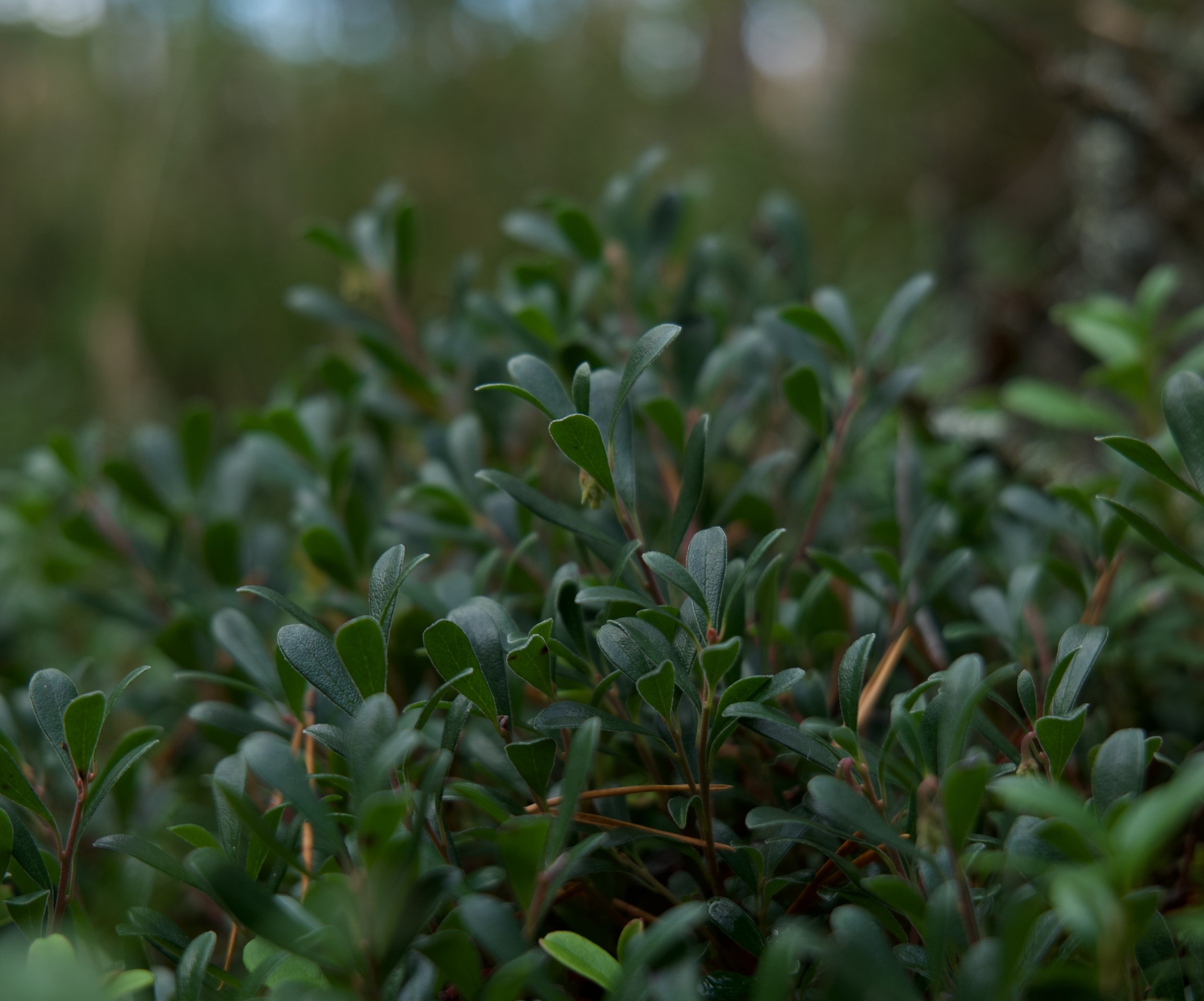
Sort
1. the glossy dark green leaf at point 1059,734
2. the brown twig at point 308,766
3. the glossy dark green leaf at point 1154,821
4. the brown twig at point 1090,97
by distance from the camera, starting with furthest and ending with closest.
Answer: the brown twig at point 1090,97
the brown twig at point 308,766
the glossy dark green leaf at point 1059,734
the glossy dark green leaf at point 1154,821

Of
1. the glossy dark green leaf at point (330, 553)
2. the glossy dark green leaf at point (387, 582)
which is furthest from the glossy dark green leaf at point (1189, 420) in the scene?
the glossy dark green leaf at point (330, 553)

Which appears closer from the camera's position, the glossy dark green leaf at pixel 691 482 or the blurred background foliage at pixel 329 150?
the glossy dark green leaf at pixel 691 482

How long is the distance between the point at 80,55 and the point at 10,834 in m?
3.14

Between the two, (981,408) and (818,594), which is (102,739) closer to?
(818,594)

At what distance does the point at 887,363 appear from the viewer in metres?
0.81

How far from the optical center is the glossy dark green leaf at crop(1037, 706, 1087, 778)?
312 millimetres

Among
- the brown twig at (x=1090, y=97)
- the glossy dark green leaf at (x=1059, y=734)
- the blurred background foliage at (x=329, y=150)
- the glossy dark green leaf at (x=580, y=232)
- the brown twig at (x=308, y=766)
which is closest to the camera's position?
the glossy dark green leaf at (x=1059, y=734)

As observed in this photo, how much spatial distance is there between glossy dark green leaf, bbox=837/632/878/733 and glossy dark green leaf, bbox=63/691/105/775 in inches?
11.5

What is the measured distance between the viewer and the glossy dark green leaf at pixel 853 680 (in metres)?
0.35

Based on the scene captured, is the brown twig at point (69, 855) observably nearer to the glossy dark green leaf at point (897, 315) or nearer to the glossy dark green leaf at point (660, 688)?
the glossy dark green leaf at point (660, 688)

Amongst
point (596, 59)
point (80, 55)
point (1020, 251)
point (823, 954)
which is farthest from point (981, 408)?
point (80, 55)

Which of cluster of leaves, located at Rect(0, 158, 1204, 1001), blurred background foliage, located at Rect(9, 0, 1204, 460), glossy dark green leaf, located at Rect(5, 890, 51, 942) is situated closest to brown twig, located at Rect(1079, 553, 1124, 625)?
cluster of leaves, located at Rect(0, 158, 1204, 1001)

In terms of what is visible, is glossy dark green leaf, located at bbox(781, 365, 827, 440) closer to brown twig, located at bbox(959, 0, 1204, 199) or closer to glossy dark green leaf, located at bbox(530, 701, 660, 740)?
glossy dark green leaf, located at bbox(530, 701, 660, 740)

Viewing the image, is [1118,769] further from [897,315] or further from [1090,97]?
[1090,97]
